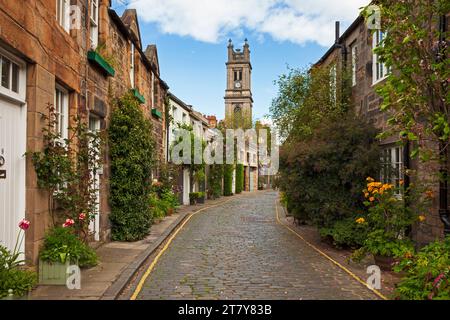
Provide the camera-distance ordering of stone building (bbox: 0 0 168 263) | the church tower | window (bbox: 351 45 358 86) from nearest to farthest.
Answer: stone building (bbox: 0 0 168 263) → window (bbox: 351 45 358 86) → the church tower

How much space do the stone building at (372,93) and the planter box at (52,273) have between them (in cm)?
605

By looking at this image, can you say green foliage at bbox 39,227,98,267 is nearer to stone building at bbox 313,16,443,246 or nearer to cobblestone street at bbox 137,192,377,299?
cobblestone street at bbox 137,192,377,299

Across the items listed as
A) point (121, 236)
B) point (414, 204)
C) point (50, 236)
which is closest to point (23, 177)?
point (50, 236)

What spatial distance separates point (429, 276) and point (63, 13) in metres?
7.73

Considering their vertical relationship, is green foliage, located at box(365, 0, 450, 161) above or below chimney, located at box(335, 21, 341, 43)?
below

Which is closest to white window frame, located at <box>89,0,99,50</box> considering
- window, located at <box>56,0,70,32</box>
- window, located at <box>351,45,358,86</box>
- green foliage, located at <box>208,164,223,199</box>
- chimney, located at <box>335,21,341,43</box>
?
window, located at <box>56,0,70,32</box>

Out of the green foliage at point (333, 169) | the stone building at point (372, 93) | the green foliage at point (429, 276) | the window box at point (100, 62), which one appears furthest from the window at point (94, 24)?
the green foliage at point (429, 276)

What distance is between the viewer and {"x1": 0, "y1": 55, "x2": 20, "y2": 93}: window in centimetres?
601

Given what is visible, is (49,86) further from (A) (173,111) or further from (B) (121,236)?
(A) (173,111)

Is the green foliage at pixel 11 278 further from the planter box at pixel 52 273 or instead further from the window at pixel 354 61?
the window at pixel 354 61

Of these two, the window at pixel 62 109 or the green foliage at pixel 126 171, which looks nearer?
the window at pixel 62 109

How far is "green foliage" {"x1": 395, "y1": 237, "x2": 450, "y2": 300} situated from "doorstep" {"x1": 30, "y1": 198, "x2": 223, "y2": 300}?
13.4ft

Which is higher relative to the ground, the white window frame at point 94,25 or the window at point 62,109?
the white window frame at point 94,25

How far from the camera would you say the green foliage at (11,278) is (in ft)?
17.9
